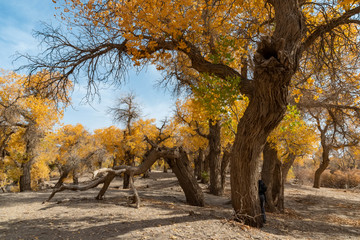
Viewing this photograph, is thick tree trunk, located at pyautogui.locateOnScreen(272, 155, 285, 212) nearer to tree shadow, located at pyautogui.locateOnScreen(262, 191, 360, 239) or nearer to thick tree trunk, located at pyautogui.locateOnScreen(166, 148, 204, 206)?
tree shadow, located at pyautogui.locateOnScreen(262, 191, 360, 239)

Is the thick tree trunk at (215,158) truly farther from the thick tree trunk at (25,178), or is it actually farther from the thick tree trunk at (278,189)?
the thick tree trunk at (25,178)

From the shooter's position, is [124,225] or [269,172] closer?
[124,225]

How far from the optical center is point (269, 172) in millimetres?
9312

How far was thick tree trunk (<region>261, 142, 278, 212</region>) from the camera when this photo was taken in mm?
9312

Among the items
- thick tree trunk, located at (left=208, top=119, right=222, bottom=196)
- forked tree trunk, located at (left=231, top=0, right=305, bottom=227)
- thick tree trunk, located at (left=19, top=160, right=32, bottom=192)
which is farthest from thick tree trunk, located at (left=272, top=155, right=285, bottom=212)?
thick tree trunk, located at (left=19, top=160, right=32, bottom=192)

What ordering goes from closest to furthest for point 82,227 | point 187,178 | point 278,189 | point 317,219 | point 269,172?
point 82,227, point 187,178, point 317,219, point 269,172, point 278,189

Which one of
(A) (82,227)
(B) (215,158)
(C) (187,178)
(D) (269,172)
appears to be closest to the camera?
(A) (82,227)

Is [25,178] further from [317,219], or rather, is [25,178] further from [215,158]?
[317,219]

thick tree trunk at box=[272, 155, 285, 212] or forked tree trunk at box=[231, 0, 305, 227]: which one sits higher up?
forked tree trunk at box=[231, 0, 305, 227]

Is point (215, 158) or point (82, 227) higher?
point (215, 158)

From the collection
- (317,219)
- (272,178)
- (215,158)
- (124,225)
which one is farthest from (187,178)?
(317,219)

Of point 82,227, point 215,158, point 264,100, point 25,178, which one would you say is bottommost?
point 82,227

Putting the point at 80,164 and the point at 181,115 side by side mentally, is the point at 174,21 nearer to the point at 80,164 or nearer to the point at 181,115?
the point at 181,115

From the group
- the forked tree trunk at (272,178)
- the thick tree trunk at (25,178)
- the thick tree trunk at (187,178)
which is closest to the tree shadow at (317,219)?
the forked tree trunk at (272,178)
